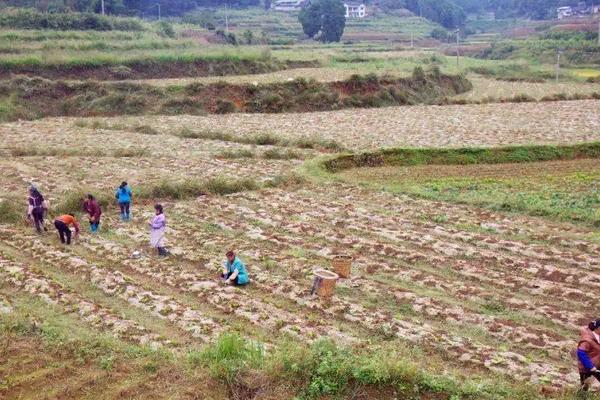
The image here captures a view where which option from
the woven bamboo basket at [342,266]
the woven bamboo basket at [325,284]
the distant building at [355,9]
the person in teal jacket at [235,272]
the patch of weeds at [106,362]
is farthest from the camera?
the distant building at [355,9]

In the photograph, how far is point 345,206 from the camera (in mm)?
20500

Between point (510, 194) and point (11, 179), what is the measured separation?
54.2ft

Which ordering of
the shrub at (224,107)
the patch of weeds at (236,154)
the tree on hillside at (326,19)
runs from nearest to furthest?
the patch of weeds at (236,154), the shrub at (224,107), the tree on hillside at (326,19)

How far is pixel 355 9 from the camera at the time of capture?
140 meters

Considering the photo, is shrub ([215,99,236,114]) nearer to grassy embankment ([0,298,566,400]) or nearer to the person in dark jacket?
the person in dark jacket

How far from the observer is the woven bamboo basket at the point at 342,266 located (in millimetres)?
14453

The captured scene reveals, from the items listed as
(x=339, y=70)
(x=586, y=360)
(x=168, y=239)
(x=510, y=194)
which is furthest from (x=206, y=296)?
(x=339, y=70)

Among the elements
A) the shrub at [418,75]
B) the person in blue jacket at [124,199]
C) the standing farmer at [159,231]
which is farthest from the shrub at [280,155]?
the shrub at [418,75]

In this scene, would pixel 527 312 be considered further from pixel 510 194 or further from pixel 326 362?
pixel 510 194

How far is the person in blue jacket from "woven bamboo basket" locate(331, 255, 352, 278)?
7096 millimetres

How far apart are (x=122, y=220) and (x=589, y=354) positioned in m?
13.1

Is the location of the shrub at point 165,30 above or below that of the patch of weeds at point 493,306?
above

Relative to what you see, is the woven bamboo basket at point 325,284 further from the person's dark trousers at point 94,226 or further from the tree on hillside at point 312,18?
the tree on hillside at point 312,18

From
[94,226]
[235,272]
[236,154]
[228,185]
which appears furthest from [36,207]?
[236,154]
